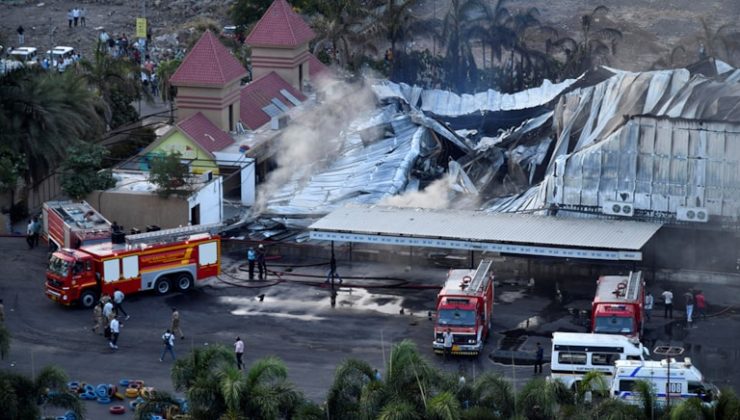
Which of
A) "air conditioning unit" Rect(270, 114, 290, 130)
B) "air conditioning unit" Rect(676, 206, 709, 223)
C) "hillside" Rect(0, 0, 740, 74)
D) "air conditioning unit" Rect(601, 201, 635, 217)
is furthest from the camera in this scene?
"hillside" Rect(0, 0, 740, 74)

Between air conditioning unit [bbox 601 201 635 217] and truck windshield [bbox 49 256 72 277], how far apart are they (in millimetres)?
17486

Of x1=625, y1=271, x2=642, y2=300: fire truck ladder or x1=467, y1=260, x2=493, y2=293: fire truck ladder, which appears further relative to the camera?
x1=467, y1=260, x2=493, y2=293: fire truck ladder

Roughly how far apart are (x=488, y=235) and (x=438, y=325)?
20.5 feet

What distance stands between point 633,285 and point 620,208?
651 cm

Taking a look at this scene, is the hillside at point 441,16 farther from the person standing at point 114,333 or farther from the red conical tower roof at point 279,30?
the person standing at point 114,333

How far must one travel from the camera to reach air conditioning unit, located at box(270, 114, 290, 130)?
70688mm

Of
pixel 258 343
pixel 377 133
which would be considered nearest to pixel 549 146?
pixel 377 133

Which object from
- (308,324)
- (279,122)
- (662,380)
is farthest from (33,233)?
(662,380)

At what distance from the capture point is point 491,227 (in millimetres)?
54594

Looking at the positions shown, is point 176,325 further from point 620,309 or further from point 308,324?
point 620,309

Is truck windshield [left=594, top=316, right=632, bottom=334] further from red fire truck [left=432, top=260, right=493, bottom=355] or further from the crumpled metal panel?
the crumpled metal panel

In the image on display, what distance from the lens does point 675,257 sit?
2200 inches

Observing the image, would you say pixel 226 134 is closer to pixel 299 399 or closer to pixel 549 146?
pixel 549 146

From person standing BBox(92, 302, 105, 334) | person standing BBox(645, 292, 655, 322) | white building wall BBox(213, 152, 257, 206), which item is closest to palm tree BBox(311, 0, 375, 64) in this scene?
white building wall BBox(213, 152, 257, 206)
